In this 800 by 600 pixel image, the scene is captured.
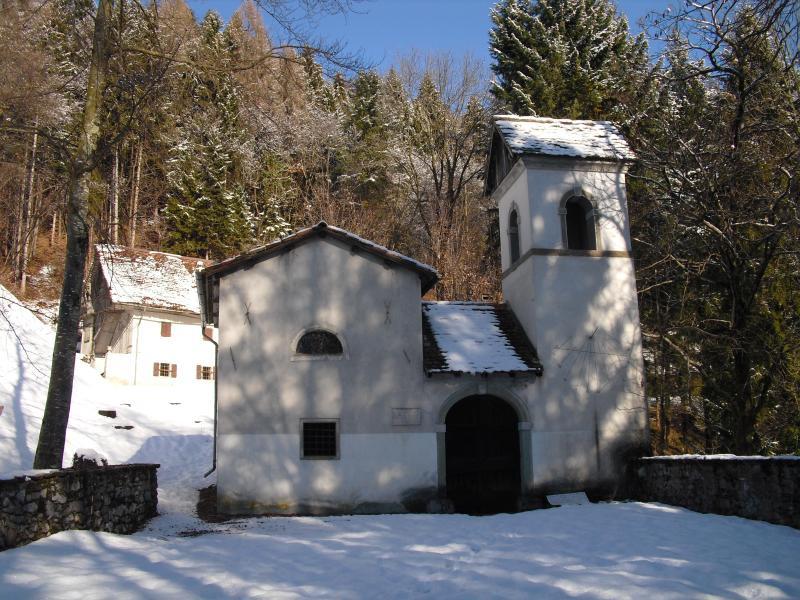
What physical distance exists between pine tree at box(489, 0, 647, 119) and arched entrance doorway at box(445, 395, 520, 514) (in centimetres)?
1521

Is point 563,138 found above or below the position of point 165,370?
above

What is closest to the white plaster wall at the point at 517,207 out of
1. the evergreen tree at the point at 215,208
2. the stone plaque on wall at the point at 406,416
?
the stone plaque on wall at the point at 406,416

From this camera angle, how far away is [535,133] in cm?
1672

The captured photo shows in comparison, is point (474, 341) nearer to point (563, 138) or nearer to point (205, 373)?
point (563, 138)

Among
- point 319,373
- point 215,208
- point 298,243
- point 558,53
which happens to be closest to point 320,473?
point 319,373

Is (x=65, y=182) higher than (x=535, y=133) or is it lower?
lower

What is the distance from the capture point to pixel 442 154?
31.5m

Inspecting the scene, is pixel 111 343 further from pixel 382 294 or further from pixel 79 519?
pixel 79 519

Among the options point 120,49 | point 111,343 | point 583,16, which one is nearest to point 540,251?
point 120,49

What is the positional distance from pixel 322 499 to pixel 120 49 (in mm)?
9249

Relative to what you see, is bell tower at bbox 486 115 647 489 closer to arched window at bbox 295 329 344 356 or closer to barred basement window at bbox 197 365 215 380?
arched window at bbox 295 329 344 356

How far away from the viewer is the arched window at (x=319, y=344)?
1401 cm

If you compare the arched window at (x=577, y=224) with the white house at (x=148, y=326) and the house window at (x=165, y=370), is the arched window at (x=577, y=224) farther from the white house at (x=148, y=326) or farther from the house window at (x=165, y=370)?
the house window at (x=165, y=370)

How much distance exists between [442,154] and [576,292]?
700 inches
